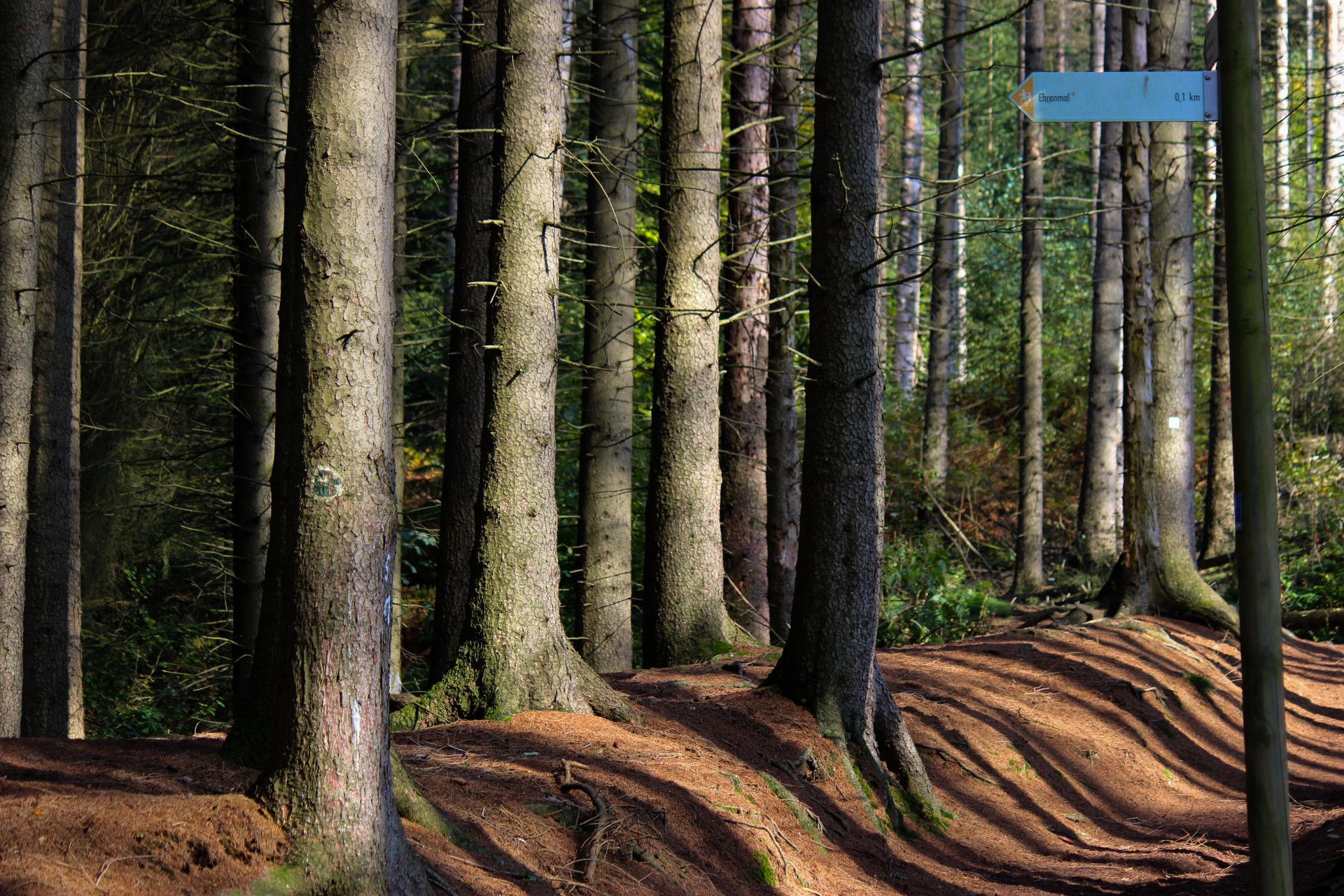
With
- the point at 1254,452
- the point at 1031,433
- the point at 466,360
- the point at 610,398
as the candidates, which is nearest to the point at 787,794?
the point at 1254,452

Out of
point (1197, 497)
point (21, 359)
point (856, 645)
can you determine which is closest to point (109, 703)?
point (21, 359)

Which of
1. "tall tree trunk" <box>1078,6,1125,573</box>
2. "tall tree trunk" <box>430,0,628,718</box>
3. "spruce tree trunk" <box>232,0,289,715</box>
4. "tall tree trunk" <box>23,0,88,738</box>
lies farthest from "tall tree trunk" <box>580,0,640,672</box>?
"tall tree trunk" <box>1078,6,1125,573</box>

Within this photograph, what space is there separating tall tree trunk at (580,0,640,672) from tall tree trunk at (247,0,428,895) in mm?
6573

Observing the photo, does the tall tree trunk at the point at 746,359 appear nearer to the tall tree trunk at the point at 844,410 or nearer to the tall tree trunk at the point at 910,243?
the tall tree trunk at the point at 844,410

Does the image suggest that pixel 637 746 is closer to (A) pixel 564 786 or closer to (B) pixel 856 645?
(A) pixel 564 786

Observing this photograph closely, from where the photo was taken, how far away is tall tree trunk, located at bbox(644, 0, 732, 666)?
10.3 m

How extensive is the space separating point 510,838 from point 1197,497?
23.2 m

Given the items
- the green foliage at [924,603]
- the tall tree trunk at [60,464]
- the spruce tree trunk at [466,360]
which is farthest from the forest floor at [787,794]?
the tall tree trunk at [60,464]

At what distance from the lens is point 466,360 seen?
1084 cm

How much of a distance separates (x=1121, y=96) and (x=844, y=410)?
3.26 meters

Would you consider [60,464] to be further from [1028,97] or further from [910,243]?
[910,243]

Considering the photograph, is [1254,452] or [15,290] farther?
[15,290]

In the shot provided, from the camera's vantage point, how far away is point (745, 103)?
11.8m

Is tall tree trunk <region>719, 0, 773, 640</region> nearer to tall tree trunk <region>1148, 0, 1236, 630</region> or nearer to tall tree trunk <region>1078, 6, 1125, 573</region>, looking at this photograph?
tall tree trunk <region>1148, 0, 1236, 630</region>
